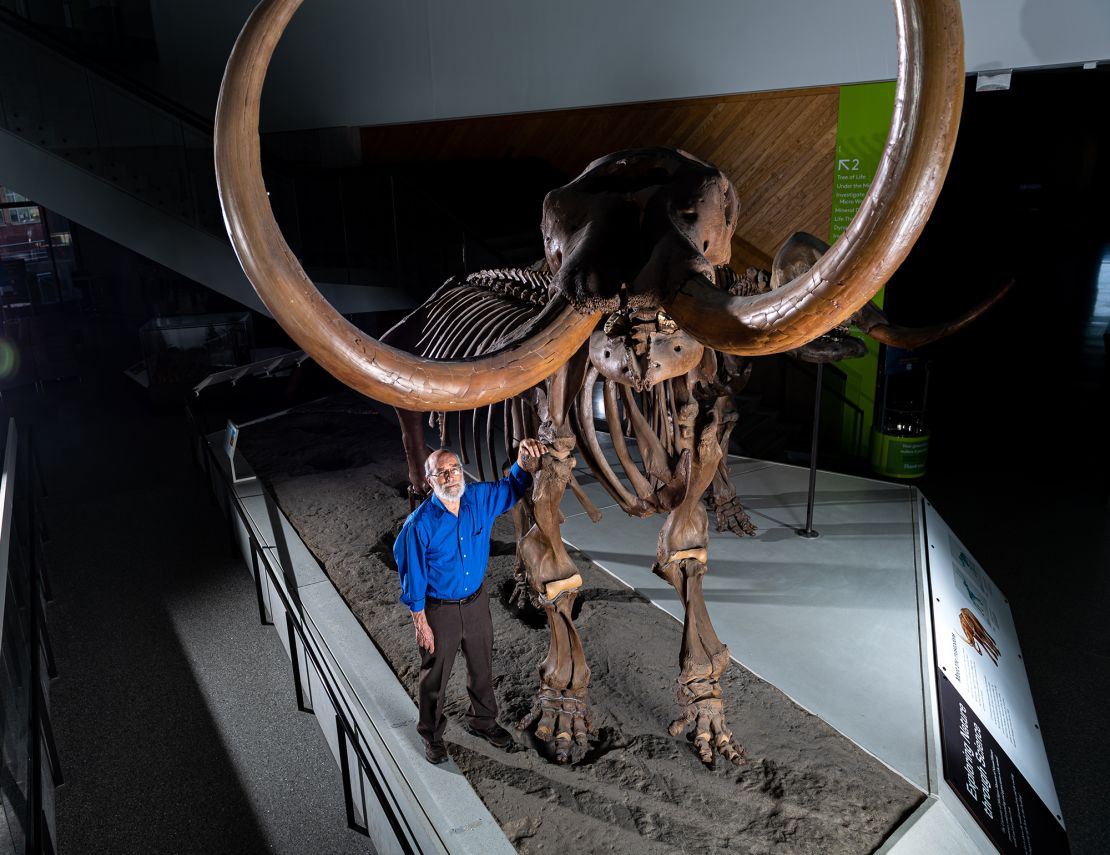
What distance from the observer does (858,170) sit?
7453 mm

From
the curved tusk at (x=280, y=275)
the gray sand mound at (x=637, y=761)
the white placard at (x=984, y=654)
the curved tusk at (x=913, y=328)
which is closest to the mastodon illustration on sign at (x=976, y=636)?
the white placard at (x=984, y=654)

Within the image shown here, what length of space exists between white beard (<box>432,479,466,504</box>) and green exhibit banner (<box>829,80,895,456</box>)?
16.1 feet

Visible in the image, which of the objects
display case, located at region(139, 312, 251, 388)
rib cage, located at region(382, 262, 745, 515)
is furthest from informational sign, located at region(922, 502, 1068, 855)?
display case, located at region(139, 312, 251, 388)

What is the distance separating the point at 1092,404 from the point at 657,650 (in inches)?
275

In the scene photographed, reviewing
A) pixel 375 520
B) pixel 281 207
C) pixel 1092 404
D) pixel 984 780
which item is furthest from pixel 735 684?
pixel 281 207

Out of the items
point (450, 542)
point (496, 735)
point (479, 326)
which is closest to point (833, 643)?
point (496, 735)

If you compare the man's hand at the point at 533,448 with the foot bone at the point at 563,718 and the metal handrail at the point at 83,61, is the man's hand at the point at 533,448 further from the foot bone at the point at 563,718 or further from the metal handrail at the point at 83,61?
the metal handrail at the point at 83,61


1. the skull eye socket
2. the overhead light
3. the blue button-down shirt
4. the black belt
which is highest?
the overhead light

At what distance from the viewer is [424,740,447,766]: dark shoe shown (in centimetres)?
380

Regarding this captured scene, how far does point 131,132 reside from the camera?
9.70 metres

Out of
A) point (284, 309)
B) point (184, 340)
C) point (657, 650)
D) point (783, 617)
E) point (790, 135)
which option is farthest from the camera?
point (184, 340)

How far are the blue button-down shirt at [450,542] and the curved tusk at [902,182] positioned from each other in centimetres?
200

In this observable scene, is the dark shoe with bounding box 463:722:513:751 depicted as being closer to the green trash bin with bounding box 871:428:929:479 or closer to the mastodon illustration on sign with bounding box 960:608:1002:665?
the mastodon illustration on sign with bounding box 960:608:1002:665

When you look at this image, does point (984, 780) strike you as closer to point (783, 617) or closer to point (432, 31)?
point (783, 617)
